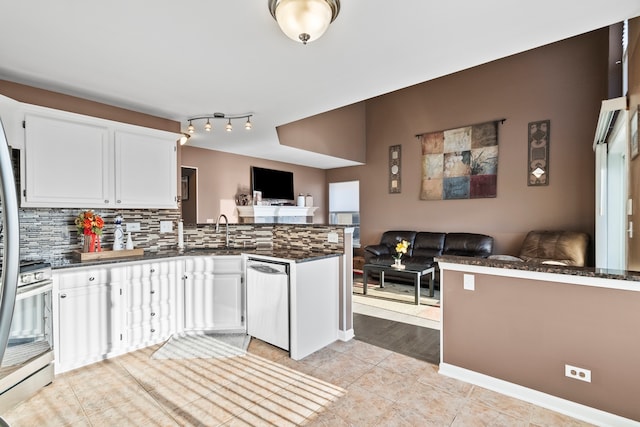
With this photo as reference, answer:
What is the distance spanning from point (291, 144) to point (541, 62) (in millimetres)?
4304

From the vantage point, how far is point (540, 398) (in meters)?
2.12

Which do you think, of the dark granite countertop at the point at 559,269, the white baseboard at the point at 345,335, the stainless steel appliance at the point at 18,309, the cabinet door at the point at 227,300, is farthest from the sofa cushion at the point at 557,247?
the stainless steel appliance at the point at 18,309

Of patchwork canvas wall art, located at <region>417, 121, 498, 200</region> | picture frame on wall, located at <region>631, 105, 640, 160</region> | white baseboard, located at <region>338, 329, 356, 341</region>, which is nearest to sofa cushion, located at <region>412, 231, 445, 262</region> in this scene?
patchwork canvas wall art, located at <region>417, 121, 498, 200</region>

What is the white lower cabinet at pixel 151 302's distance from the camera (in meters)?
2.93

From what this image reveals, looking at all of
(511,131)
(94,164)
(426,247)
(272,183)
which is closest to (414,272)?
(426,247)

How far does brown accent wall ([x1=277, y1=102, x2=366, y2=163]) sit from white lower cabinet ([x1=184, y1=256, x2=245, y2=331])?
7.87 feet

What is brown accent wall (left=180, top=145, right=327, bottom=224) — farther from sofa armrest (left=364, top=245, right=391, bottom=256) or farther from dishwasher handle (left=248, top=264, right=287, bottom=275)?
dishwasher handle (left=248, top=264, right=287, bottom=275)

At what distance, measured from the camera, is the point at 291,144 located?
17.5ft

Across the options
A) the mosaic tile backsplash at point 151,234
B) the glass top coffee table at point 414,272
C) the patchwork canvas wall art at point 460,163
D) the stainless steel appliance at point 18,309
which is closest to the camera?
the stainless steel appliance at point 18,309

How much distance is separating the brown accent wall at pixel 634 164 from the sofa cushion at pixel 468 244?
9.22 feet

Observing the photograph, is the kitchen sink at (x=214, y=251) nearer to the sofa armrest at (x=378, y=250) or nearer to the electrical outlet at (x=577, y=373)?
the electrical outlet at (x=577, y=373)

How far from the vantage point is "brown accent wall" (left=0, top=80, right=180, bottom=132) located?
2.69 meters

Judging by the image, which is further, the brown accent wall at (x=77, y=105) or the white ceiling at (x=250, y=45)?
the brown accent wall at (x=77, y=105)

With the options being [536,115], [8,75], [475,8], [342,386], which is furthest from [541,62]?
[8,75]
